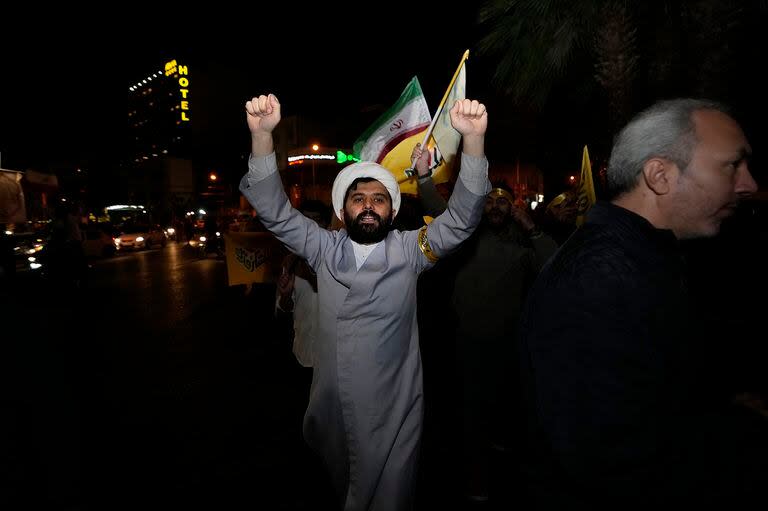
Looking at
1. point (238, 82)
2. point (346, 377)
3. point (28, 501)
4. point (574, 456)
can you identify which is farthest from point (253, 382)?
point (238, 82)

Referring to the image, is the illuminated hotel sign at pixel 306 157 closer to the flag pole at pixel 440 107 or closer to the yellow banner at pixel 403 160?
the yellow banner at pixel 403 160

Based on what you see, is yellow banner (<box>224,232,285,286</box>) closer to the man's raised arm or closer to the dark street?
the dark street

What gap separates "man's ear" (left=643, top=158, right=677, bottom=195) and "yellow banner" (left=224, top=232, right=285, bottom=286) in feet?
31.5

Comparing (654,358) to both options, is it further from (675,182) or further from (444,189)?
(444,189)

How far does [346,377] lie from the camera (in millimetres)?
2750

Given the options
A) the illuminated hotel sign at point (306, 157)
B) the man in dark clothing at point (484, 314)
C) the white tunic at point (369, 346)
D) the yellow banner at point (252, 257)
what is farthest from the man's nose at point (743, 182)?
the illuminated hotel sign at point (306, 157)

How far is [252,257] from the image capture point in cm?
1112

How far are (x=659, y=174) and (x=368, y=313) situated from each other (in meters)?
1.67

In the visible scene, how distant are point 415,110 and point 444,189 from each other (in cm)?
297

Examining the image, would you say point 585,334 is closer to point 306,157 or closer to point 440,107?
point 440,107

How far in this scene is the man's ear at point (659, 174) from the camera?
5.36 ft

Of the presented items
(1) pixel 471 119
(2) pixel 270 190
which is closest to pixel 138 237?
(2) pixel 270 190

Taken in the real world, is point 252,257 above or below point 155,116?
below

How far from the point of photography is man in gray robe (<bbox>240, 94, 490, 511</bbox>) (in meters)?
2.72
